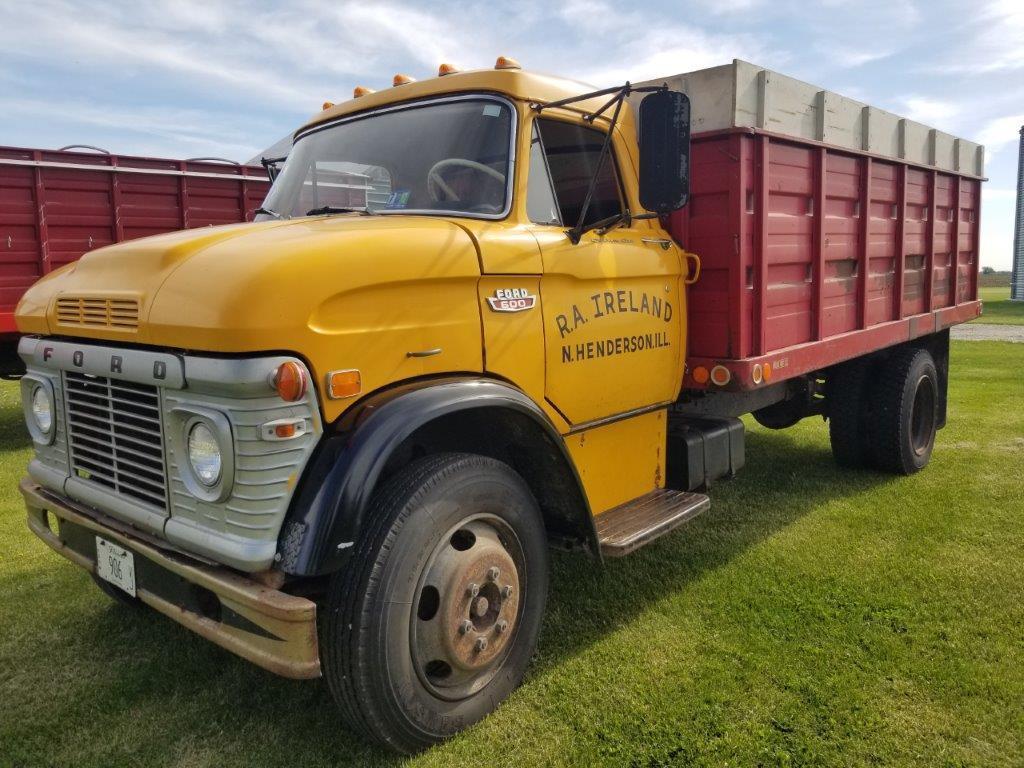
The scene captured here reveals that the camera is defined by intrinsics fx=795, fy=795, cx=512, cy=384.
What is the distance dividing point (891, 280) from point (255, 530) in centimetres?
493

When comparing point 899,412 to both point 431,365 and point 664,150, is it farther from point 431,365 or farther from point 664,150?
point 431,365

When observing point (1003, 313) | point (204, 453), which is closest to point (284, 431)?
point (204, 453)

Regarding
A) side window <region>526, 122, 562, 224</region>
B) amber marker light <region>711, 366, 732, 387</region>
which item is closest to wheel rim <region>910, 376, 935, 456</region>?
amber marker light <region>711, 366, 732, 387</region>

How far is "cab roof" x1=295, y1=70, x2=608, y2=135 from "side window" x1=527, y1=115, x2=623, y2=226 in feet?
0.37

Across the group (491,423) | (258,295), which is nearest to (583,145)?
(491,423)

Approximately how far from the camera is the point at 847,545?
4.53m

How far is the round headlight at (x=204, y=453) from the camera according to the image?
2342 mm

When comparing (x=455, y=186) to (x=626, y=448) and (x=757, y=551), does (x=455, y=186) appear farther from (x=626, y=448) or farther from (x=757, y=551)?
(x=757, y=551)

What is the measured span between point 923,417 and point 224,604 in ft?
18.7

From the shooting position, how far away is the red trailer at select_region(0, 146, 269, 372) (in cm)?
721

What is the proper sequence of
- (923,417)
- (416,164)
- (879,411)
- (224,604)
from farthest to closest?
(923,417), (879,411), (416,164), (224,604)

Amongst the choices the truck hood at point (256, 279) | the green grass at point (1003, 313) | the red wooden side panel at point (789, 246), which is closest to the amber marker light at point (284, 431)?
the truck hood at point (256, 279)

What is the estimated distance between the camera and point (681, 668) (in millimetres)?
3189

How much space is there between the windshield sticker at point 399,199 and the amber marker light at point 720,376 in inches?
70.8
